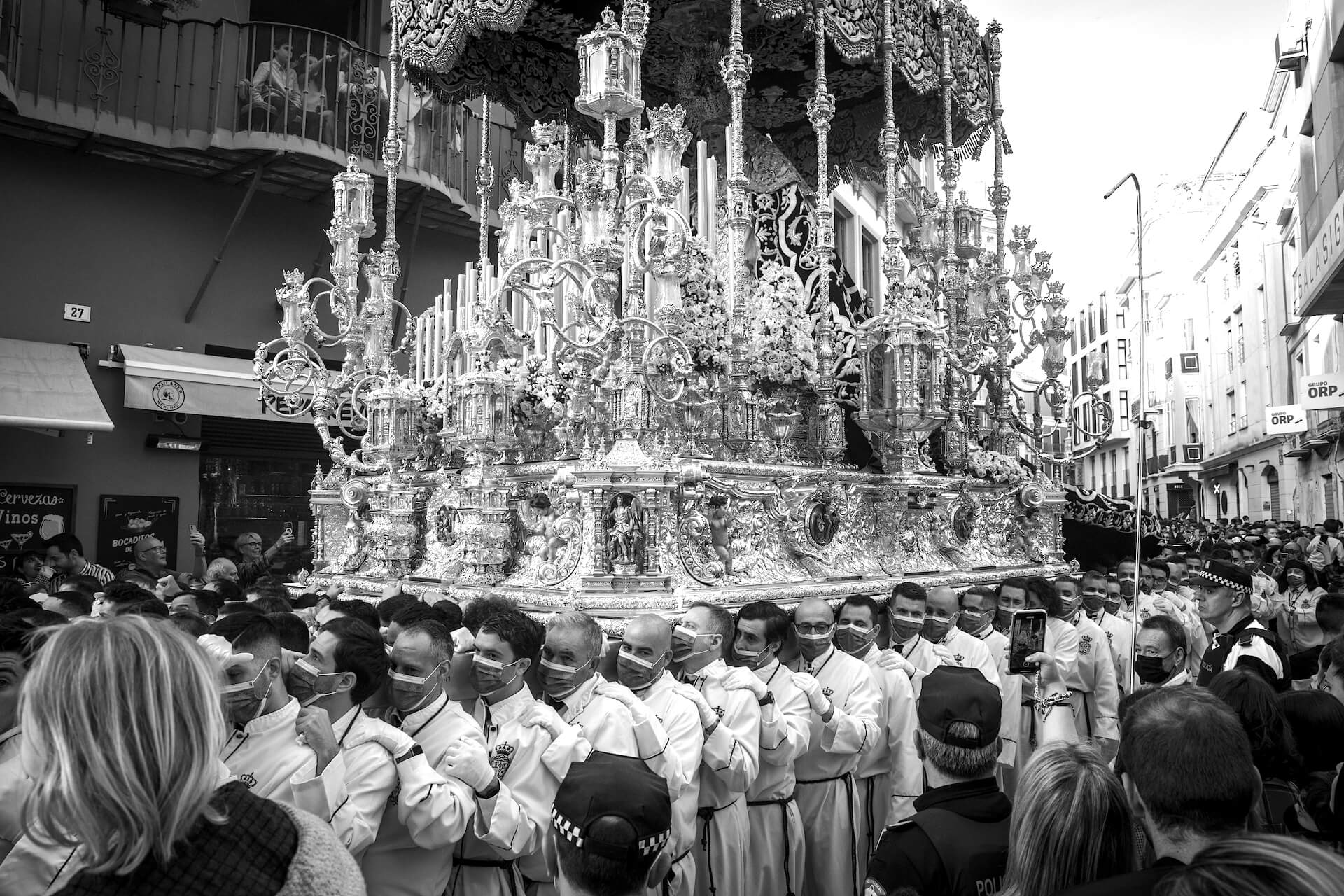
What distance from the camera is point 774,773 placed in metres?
4.64

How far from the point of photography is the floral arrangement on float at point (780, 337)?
27.7 feet

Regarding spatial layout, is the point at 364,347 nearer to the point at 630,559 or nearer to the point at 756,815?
the point at 630,559

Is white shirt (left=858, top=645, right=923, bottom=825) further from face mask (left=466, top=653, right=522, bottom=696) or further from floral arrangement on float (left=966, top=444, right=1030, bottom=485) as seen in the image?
floral arrangement on float (left=966, top=444, right=1030, bottom=485)

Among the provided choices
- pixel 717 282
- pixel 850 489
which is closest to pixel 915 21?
pixel 717 282

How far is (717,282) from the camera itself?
8.59 m

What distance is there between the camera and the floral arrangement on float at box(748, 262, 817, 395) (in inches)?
332

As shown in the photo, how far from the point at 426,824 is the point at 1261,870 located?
A: 2.35 m

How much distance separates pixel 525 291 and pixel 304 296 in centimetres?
310

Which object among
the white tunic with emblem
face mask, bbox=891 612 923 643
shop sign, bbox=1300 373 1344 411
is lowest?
the white tunic with emblem

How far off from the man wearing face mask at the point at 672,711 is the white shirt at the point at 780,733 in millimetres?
342

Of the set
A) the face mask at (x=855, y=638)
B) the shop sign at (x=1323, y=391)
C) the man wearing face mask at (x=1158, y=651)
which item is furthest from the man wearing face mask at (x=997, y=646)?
the shop sign at (x=1323, y=391)

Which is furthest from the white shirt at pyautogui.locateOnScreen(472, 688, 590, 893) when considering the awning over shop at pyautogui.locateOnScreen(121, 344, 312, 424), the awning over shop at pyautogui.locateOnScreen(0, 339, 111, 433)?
the awning over shop at pyautogui.locateOnScreen(0, 339, 111, 433)

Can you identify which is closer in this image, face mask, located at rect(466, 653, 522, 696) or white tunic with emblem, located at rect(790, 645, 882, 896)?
face mask, located at rect(466, 653, 522, 696)

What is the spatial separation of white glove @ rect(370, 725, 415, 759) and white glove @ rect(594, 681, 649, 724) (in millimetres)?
929
